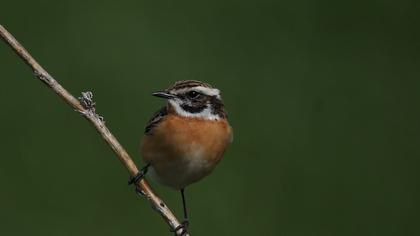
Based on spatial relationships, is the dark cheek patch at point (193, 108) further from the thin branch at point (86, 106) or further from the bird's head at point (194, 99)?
the thin branch at point (86, 106)

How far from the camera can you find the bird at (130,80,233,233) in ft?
16.7

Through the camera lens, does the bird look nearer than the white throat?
Yes

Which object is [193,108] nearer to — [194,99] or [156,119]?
[194,99]

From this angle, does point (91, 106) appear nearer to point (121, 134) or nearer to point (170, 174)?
point (170, 174)

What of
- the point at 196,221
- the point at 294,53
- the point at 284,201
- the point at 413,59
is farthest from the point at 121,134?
the point at 413,59

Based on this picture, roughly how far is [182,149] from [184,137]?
82mm

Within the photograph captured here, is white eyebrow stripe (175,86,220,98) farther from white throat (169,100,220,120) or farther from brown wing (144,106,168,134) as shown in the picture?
brown wing (144,106,168,134)

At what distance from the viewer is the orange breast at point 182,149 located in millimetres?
5082

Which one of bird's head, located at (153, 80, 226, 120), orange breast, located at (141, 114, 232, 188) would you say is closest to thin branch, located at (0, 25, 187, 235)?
orange breast, located at (141, 114, 232, 188)

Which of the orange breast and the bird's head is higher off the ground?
the bird's head

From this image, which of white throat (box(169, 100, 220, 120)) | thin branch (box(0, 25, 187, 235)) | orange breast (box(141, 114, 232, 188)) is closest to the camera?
thin branch (box(0, 25, 187, 235))

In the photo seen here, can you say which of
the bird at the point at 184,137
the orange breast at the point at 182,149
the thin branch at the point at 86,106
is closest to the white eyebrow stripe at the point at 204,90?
the bird at the point at 184,137

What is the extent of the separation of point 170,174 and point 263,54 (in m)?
3.96

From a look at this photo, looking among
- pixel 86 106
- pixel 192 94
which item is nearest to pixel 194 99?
pixel 192 94
